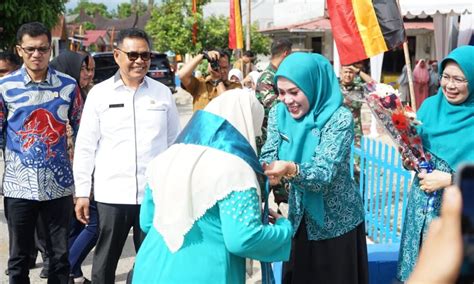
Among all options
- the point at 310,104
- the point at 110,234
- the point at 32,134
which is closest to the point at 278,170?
the point at 310,104

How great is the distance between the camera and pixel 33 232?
3672mm

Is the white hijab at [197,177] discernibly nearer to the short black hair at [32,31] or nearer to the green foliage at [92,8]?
the short black hair at [32,31]

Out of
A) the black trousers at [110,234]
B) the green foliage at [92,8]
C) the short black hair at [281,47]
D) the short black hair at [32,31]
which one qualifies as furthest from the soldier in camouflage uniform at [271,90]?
the green foliage at [92,8]

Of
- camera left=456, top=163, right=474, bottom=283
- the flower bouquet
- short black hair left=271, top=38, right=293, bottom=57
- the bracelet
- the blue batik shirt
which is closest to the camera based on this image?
camera left=456, top=163, right=474, bottom=283

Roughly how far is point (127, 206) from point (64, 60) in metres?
1.92

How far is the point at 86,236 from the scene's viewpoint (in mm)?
4328

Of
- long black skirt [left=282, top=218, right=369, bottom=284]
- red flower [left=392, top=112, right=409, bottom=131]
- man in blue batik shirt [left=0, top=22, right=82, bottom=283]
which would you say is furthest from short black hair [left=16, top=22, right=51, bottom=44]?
red flower [left=392, top=112, right=409, bottom=131]

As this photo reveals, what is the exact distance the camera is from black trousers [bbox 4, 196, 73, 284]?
361cm

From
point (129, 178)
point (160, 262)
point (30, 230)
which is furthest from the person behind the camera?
point (30, 230)

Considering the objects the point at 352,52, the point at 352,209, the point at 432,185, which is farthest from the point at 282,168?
the point at 352,52

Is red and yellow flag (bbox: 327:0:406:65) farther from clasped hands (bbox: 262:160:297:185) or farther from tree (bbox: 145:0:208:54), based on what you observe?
tree (bbox: 145:0:208:54)

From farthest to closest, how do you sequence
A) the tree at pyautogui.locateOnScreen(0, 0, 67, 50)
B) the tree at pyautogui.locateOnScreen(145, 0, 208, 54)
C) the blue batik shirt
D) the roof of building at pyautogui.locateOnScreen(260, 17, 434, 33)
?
the tree at pyautogui.locateOnScreen(145, 0, 208, 54) → the roof of building at pyautogui.locateOnScreen(260, 17, 434, 33) → the tree at pyautogui.locateOnScreen(0, 0, 67, 50) → the blue batik shirt

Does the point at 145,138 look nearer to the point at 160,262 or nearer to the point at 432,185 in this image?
the point at 160,262

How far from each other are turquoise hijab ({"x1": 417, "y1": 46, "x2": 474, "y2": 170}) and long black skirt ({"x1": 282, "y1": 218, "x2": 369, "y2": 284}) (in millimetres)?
519
